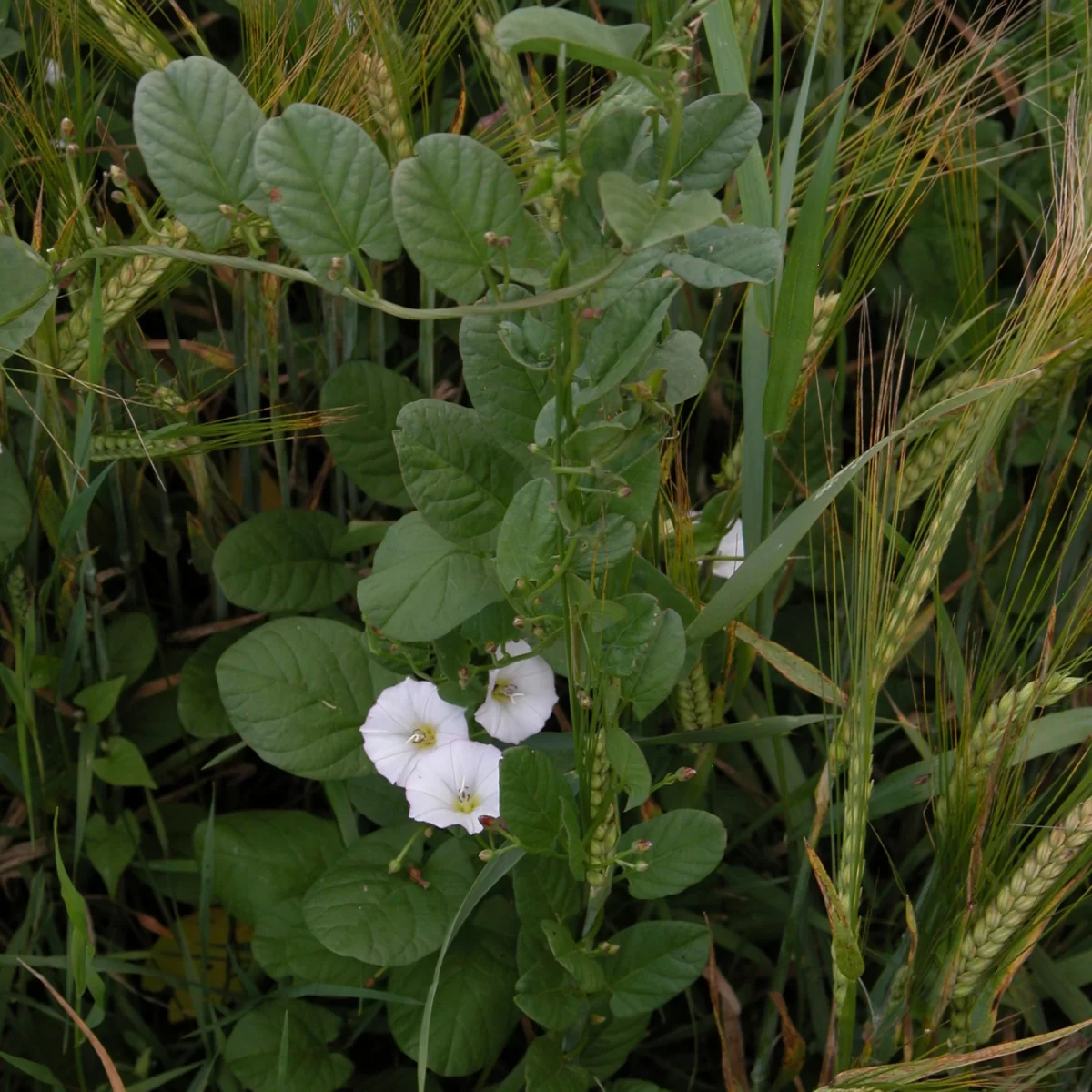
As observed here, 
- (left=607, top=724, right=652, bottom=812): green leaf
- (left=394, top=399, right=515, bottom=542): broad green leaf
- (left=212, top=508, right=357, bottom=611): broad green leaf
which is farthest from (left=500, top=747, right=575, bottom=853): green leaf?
(left=212, top=508, right=357, bottom=611): broad green leaf

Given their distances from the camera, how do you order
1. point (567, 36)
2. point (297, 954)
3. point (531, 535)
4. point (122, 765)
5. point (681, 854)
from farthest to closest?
point (122, 765) < point (297, 954) < point (681, 854) < point (531, 535) < point (567, 36)

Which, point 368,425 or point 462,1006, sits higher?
point 368,425

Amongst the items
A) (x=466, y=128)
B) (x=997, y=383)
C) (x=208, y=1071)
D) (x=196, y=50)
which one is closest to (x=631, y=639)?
(x=997, y=383)

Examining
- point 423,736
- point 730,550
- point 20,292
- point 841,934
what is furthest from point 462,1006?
point 20,292

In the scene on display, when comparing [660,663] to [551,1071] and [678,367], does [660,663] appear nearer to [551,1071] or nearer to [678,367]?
[678,367]

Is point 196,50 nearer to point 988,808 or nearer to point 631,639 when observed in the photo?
point 631,639

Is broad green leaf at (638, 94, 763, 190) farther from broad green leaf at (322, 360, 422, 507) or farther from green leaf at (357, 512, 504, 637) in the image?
broad green leaf at (322, 360, 422, 507)
